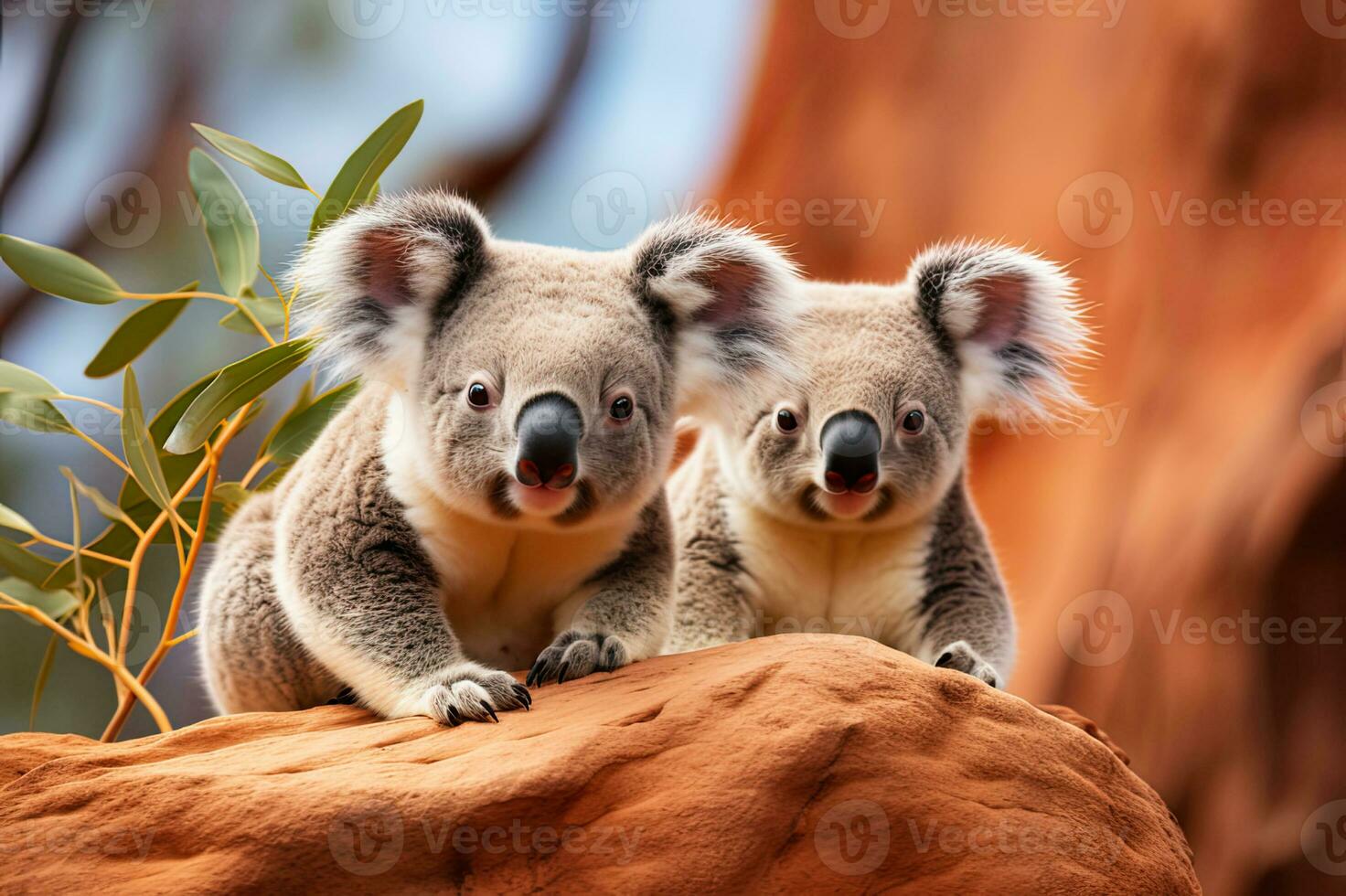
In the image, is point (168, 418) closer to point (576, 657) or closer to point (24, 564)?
point (24, 564)

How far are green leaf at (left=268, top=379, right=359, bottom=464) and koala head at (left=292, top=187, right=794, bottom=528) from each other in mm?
681

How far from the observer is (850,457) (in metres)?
2.43

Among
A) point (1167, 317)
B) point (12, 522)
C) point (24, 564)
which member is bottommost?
point (24, 564)

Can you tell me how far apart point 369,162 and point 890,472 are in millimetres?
1445

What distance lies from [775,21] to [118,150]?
10.3 ft

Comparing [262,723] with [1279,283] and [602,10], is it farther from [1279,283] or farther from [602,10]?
[602,10]

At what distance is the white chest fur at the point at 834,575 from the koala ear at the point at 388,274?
939 mm

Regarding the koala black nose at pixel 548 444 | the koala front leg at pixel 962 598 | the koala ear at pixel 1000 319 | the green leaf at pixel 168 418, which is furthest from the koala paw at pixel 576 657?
the green leaf at pixel 168 418

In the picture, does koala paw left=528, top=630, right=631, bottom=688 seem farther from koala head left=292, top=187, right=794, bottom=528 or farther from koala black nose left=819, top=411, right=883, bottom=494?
koala black nose left=819, top=411, right=883, bottom=494

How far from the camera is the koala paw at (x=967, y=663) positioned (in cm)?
244

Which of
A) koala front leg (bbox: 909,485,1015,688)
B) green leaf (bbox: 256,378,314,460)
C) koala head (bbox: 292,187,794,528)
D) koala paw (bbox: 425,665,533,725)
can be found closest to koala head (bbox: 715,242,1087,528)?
koala front leg (bbox: 909,485,1015,688)

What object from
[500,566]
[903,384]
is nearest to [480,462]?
[500,566]

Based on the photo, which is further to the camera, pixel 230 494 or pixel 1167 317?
pixel 1167 317

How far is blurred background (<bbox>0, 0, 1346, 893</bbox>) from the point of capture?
4039mm
